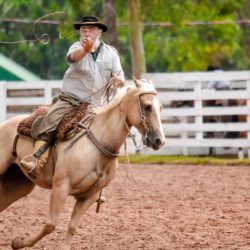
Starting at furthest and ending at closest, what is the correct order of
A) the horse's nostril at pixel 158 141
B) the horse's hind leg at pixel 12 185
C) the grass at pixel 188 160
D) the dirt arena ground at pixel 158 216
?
the grass at pixel 188 160 < the horse's hind leg at pixel 12 185 < the dirt arena ground at pixel 158 216 < the horse's nostril at pixel 158 141

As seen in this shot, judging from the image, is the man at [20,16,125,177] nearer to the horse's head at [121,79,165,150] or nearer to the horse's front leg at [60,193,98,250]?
the horse's head at [121,79,165,150]

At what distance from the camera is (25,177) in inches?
430

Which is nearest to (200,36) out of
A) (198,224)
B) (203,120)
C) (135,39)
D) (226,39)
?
(226,39)

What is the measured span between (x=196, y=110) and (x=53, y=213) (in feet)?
35.5

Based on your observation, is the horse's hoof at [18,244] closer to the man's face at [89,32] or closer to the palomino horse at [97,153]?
the palomino horse at [97,153]

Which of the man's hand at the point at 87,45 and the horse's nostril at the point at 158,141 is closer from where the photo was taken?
the horse's nostril at the point at 158,141

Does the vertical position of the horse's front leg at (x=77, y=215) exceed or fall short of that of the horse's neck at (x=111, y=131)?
it falls short

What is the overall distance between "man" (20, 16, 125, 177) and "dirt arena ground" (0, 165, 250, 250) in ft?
3.68

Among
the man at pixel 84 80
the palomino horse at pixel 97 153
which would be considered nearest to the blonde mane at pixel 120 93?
the palomino horse at pixel 97 153

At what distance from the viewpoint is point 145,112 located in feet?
30.8

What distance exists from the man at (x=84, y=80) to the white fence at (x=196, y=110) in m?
9.88

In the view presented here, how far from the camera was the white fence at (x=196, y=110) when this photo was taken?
19766 millimetres

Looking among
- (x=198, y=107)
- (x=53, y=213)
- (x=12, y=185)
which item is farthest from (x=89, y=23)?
(x=198, y=107)

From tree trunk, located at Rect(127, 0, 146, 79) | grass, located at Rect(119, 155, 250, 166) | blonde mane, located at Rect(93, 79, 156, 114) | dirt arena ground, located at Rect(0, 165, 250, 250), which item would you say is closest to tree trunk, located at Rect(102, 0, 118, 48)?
tree trunk, located at Rect(127, 0, 146, 79)
